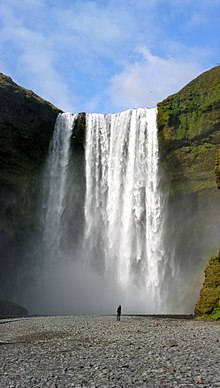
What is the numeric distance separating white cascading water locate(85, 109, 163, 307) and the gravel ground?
24.1 metres

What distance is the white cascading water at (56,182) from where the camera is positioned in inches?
1849

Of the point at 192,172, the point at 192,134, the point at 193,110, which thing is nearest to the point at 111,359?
the point at 192,172

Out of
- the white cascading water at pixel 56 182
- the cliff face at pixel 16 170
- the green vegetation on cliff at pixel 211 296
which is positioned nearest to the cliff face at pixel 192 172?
the white cascading water at pixel 56 182

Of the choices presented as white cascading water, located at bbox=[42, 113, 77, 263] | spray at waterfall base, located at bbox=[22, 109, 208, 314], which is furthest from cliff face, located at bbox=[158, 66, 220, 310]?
white cascading water, located at bbox=[42, 113, 77, 263]

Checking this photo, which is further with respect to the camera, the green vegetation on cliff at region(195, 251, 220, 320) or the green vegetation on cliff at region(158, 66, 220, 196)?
the green vegetation on cliff at region(158, 66, 220, 196)

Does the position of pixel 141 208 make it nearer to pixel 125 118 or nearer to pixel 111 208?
pixel 111 208

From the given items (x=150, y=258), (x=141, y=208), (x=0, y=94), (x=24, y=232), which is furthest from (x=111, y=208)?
(x=0, y=94)

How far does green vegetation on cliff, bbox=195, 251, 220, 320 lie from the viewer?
24.8 meters

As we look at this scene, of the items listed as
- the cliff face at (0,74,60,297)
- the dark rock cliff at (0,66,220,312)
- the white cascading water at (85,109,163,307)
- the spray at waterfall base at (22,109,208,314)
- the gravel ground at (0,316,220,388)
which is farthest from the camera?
the cliff face at (0,74,60,297)

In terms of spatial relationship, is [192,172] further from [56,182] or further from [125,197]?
[56,182]

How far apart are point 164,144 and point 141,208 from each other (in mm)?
8026

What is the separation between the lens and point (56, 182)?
160 ft

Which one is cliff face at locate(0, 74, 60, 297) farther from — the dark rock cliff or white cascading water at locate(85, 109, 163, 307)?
white cascading water at locate(85, 109, 163, 307)

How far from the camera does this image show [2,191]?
44.5 meters
